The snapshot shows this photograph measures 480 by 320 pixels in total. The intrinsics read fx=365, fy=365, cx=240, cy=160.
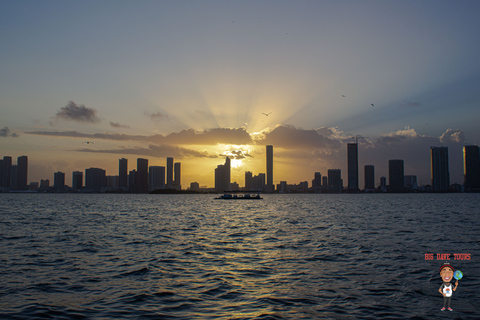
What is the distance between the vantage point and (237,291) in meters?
21.5

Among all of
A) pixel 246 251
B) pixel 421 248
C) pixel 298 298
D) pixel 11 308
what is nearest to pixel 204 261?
pixel 246 251

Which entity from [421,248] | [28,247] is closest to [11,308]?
[28,247]

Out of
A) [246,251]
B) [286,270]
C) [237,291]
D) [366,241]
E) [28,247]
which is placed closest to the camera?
[237,291]

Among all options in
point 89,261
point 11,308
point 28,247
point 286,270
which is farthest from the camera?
point 28,247

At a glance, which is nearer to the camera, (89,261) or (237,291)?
(237,291)

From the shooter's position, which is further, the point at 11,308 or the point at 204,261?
the point at 204,261

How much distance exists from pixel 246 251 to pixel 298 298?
15612 millimetres

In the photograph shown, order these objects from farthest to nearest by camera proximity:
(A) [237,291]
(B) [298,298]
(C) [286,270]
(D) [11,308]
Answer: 1. (C) [286,270]
2. (A) [237,291]
3. (B) [298,298]
4. (D) [11,308]

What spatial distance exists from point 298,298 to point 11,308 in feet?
49.0

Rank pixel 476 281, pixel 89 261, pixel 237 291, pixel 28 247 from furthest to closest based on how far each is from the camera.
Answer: pixel 28 247
pixel 89 261
pixel 476 281
pixel 237 291

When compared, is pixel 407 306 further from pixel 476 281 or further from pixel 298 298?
pixel 476 281

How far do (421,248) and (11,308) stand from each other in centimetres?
3493

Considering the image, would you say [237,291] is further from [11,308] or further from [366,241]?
[366,241]

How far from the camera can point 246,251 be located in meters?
35.5
